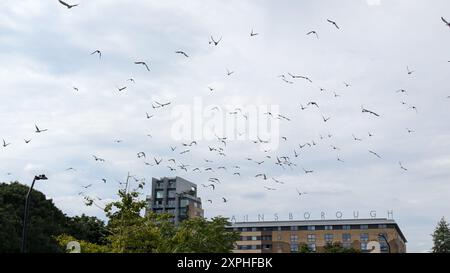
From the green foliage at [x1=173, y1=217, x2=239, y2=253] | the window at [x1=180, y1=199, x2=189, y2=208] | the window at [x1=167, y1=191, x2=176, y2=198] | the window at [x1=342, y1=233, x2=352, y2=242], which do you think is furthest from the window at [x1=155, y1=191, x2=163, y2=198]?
the green foliage at [x1=173, y1=217, x2=239, y2=253]

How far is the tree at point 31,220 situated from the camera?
53.4 metres

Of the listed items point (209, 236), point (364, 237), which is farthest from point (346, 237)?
point (209, 236)

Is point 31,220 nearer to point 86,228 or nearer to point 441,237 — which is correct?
point 86,228

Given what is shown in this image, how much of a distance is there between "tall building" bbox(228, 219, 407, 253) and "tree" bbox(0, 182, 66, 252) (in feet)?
293

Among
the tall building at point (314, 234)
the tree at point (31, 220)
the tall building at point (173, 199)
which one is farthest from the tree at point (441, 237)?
the tree at point (31, 220)

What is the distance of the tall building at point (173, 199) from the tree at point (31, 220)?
85.1 metres

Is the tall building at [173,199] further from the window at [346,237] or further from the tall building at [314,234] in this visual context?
the window at [346,237]

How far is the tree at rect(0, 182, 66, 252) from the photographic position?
5341 cm

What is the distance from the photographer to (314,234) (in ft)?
506

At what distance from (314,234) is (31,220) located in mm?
107383

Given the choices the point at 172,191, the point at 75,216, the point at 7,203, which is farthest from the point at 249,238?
the point at 7,203

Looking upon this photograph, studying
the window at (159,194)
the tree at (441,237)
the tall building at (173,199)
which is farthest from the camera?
the window at (159,194)
